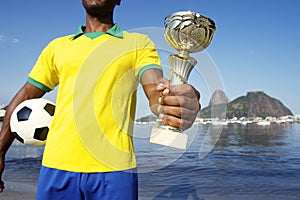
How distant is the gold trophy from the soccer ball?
3.00ft

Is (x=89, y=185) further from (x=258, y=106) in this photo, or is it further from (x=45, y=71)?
(x=258, y=106)

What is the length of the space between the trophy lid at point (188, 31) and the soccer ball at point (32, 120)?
0.92 m

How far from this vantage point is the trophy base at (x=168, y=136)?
103cm

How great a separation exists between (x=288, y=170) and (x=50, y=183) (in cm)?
832

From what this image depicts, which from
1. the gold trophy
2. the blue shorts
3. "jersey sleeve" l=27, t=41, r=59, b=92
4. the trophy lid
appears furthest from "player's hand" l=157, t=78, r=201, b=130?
"jersey sleeve" l=27, t=41, r=59, b=92

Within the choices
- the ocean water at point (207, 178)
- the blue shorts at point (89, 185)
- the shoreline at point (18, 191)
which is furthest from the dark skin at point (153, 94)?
the shoreline at point (18, 191)

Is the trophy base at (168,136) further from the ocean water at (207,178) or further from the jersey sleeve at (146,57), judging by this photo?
the ocean water at (207,178)

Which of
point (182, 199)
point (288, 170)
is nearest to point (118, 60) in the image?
point (182, 199)

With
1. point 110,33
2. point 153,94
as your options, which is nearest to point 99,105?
point 153,94

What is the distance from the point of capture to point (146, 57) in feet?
4.73

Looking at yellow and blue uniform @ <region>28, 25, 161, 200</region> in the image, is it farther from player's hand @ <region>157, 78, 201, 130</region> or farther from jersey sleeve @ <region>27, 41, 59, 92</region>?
player's hand @ <region>157, 78, 201, 130</region>

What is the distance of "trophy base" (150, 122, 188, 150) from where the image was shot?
1.03 m

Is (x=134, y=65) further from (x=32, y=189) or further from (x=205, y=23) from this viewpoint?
(x=32, y=189)

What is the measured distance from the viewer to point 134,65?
1.49 metres
